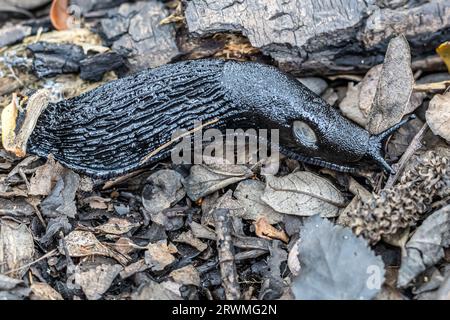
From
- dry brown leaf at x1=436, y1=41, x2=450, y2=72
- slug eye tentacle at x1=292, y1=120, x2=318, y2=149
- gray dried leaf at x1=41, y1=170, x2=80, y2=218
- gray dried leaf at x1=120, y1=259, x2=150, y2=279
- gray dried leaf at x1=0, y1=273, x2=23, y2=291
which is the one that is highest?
dry brown leaf at x1=436, y1=41, x2=450, y2=72

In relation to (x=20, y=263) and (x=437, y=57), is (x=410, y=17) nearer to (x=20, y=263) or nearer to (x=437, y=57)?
(x=437, y=57)

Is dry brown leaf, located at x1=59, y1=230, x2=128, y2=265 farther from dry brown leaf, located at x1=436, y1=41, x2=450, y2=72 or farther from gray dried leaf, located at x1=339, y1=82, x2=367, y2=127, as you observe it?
dry brown leaf, located at x1=436, y1=41, x2=450, y2=72

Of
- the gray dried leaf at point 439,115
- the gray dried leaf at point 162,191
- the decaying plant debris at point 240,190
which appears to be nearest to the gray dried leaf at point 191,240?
the decaying plant debris at point 240,190

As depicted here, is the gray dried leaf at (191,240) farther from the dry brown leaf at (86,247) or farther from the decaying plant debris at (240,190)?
the dry brown leaf at (86,247)

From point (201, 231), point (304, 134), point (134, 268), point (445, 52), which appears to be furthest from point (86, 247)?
point (445, 52)

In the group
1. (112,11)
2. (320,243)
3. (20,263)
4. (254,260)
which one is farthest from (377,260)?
(112,11)

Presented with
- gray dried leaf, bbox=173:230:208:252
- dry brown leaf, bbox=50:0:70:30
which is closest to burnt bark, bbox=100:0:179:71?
dry brown leaf, bbox=50:0:70:30

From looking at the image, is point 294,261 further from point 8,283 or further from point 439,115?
point 8,283
